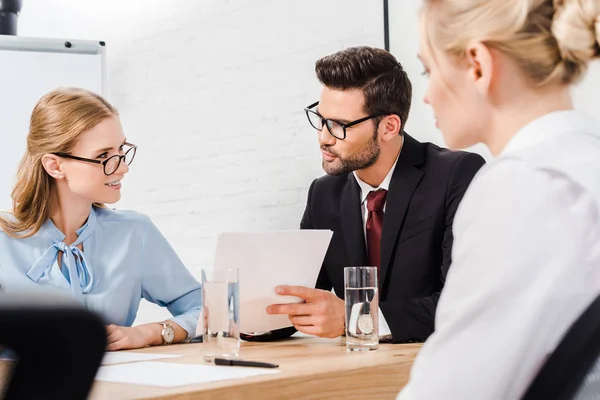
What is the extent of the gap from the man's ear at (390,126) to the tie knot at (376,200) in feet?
0.78

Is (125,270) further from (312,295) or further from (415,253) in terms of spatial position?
(415,253)

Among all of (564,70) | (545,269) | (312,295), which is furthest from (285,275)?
(545,269)

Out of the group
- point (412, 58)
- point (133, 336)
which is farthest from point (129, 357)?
point (412, 58)

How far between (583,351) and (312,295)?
1.17 metres

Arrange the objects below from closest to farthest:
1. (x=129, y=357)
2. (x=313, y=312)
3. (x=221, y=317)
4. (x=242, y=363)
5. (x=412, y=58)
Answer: (x=242, y=363) < (x=221, y=317) < (x=129, y=357) < (x=313, y=312) < (x=412, y=58)

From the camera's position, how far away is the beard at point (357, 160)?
8.19ft

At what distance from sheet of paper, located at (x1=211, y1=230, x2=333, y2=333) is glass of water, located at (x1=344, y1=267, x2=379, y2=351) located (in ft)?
0.43

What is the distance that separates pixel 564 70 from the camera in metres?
0.93

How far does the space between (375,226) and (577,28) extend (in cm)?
153

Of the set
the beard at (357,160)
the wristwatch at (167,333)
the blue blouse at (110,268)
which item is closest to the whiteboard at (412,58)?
the beard at (357,160)

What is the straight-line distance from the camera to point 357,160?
250cm

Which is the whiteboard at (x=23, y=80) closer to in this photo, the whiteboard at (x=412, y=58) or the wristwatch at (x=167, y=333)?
the whiteboard at (x=412, y=58)

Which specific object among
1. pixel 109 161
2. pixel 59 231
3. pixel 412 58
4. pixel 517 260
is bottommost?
pixel 59 231

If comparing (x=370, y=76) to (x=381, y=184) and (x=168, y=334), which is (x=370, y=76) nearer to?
(x=381, y=184)
